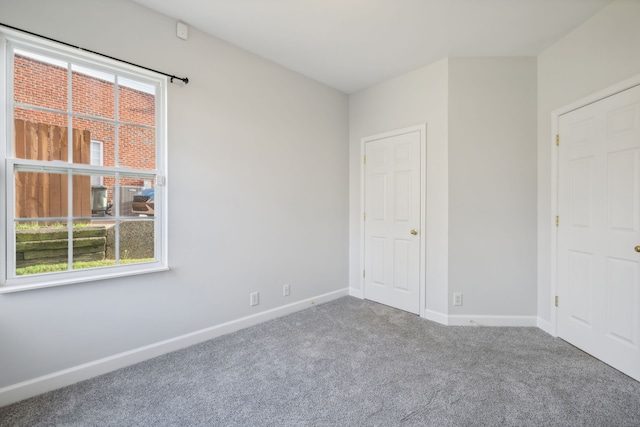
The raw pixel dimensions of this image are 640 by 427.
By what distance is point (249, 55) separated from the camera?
110 inches

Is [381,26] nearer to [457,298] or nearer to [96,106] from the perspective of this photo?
[96,106]

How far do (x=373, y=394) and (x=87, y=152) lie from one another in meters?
2.55

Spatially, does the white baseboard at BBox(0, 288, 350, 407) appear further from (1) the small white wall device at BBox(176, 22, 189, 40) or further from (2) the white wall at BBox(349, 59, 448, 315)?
(1) the small white wall device at BBox(176, 22, 189, 40)

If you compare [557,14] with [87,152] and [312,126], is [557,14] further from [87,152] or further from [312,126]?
[87,152]

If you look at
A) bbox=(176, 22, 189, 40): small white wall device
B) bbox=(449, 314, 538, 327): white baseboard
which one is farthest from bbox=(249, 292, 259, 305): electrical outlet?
bbox=(176, 22, 189, 40): small white wall device

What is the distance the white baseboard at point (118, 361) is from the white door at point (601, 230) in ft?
8.84

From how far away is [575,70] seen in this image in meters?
2.40

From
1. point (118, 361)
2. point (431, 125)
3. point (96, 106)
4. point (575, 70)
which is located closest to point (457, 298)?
point (431, 125)

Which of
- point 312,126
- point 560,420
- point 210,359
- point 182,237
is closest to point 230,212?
point 182,237

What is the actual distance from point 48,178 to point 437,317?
346 centimetres

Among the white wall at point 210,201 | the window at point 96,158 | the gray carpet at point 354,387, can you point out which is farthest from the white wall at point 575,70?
the window at point 96,158

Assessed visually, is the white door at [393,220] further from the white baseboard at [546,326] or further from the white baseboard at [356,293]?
the white baseboard at [546,326]

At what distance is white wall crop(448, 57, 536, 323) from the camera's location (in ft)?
9.21

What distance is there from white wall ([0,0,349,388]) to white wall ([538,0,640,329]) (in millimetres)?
2098
